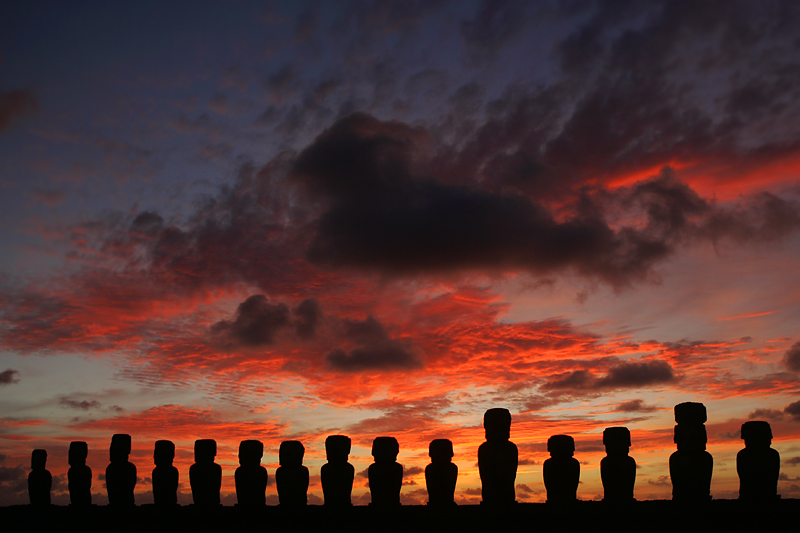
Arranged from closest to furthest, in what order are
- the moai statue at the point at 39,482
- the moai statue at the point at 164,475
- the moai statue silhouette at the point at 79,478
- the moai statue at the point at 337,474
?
the moai statue at the point at 337,474 < the moai statue at the point at 164,475 < the moai statue silhouette at the point at 79,478 < the moai statue at the point at 39,482

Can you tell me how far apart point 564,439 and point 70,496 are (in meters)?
16.7

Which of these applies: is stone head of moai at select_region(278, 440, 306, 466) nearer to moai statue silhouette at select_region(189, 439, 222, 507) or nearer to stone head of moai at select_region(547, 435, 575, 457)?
moai statue silhouette at select_region(189, 439, 222, 507)

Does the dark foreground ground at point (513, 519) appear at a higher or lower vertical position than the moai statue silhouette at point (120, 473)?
lower

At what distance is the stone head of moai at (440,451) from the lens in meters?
16.5

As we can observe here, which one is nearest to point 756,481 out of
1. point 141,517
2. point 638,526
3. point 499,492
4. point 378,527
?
point 638,526

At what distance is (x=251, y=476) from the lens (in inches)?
705

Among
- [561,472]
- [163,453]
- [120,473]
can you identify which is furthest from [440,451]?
[120,473]

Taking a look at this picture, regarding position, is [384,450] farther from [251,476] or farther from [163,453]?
[163,453]

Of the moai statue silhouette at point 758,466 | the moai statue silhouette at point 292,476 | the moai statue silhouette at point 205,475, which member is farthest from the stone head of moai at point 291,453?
the moai statue silhouette at point 758,466

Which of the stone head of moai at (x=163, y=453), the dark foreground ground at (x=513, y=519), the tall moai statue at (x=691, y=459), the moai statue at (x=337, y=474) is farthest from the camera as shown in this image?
the stone head of moai at (x=163, y=453)

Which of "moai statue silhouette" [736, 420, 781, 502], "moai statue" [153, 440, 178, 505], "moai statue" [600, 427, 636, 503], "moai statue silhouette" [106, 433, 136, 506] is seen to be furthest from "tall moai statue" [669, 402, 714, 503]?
"moai statue silhouette" [106, 433, 136, 506]

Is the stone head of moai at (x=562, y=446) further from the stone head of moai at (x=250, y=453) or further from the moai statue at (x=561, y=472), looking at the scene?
the stone head of moai at (x=250, y=453)

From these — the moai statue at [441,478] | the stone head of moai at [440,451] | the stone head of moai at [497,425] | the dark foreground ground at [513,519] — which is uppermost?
the stone head of moai at [497,425]

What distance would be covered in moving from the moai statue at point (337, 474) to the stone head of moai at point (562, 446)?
489 centimetres
